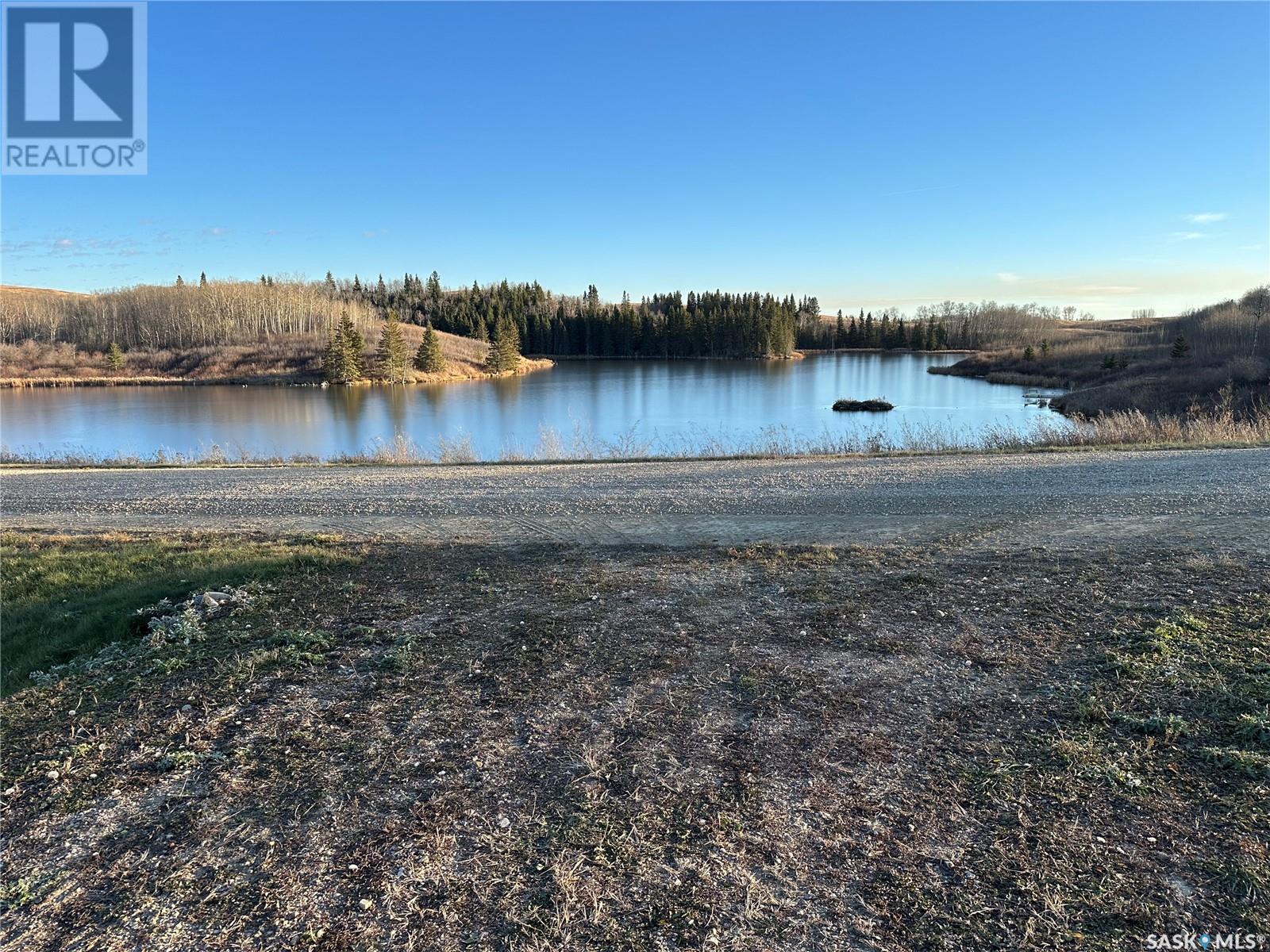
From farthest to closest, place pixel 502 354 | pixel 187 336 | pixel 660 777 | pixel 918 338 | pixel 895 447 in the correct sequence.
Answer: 1. pixel 918 338
2. pixel 187 336
3. pixel 502 354
4. pixel 895 447
5. pixel 660 777

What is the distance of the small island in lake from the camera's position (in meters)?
38.8

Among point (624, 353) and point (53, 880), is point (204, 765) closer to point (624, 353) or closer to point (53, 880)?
point (53, 880)

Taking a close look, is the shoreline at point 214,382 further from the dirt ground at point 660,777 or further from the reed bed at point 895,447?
the dirt ground at point 660,777

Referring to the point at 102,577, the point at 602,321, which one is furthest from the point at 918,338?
the point at 102,577

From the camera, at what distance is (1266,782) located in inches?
116

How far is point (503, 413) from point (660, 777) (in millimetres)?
36367

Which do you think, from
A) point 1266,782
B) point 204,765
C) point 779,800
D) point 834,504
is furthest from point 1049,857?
point 834,504

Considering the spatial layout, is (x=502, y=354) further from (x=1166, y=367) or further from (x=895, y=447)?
(x=895, y=447)

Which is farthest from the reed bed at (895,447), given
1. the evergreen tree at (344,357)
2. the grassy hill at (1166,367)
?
the evergreen tree at (344,357)

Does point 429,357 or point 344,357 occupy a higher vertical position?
point 429,357

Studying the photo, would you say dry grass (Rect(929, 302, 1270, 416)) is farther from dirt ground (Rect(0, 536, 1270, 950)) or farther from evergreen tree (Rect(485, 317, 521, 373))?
evergreen tree (Rect(485, 317, 521, 373))

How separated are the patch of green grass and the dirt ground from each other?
3.08 feet

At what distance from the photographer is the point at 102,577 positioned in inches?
269

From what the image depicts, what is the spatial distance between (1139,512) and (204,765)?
9.20m
